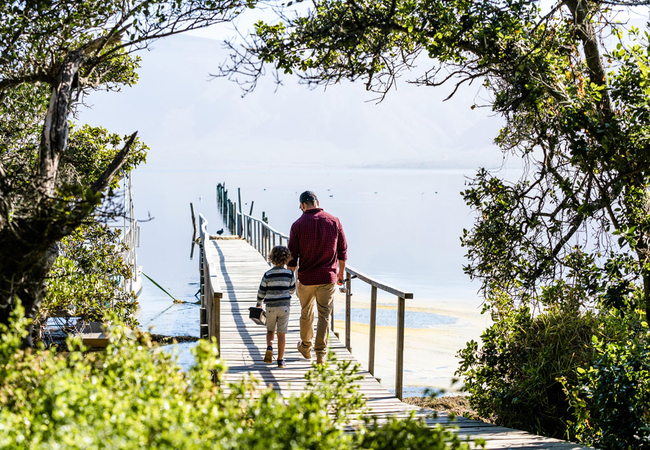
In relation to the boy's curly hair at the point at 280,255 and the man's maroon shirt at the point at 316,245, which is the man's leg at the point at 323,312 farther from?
the boy's curly hair at the point at 280,255

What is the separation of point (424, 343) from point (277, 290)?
12.6m

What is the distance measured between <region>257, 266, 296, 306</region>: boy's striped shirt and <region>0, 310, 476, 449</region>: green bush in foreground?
2.80m

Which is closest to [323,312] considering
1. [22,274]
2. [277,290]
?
[277,290]

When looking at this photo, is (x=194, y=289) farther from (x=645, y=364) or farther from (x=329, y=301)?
(x=645, y=364)

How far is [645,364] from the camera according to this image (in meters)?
4.50

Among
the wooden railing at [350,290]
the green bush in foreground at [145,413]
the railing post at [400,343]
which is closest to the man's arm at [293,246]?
the wooden railing at [350,290]

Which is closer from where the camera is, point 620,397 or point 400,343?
point 620,397

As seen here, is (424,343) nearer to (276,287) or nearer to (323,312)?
(323,312)

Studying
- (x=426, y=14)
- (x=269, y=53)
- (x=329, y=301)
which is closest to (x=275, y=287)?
(x=329, y=301)

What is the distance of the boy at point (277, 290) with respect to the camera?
5.55 m

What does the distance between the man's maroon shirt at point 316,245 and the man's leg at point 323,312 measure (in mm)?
100

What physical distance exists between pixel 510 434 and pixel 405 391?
8782mm

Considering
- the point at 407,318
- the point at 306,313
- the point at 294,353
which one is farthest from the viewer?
the point at 407,318

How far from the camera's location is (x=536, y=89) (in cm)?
477
